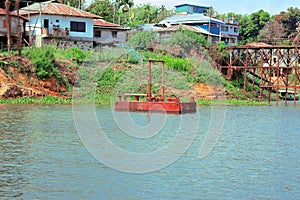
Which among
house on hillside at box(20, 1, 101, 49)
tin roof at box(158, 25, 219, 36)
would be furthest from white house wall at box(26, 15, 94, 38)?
tin roof at box(158, 25, 219, 36)

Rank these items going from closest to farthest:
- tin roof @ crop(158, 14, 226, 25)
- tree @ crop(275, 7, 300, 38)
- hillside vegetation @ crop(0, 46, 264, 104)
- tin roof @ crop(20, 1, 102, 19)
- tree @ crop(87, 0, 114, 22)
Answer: hillside vegetation @ crop(0, 46, 264, 104) → tin roof @ crop(20, 1, 102, 19) → tree @ crop(87, 0, 114, 22) → tin roof @ crop(158, 14, 226, 25) → tree @ crop(275, 7, 300, 38)

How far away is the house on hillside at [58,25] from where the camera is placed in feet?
207

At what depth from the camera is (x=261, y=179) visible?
2027 centimetres

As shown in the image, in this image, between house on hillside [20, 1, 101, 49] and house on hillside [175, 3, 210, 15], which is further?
house on hillside [175, 3, 210, 15]

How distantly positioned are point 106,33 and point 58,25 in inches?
348

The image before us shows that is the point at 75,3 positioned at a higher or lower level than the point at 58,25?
higher

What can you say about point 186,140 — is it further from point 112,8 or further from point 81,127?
point 112,8

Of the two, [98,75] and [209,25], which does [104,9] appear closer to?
[209,25]

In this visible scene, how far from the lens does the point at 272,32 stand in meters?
109

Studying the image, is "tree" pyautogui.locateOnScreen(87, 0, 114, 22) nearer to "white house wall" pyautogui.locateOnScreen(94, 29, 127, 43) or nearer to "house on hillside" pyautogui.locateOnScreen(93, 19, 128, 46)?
"house on hillside" pyautogui.locateOnScreen(93, 19, 128, 46)

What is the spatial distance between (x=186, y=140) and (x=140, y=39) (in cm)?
4207

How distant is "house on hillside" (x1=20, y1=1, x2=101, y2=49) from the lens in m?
63.2

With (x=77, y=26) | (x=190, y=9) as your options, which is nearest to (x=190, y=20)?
(x=190, y=9)

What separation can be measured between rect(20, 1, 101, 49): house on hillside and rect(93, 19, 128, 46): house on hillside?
236cm
